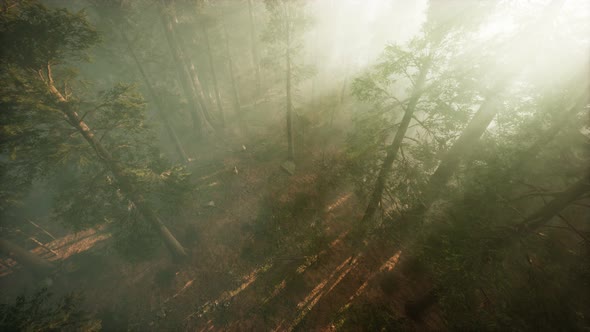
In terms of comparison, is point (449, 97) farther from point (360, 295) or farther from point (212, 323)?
point (212, 323)

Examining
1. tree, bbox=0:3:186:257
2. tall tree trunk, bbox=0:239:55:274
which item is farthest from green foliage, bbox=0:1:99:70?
tall tree trunk, bbox=0:239:55:274

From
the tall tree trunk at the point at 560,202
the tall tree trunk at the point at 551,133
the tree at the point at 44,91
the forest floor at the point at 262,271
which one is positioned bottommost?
the forest floor at the point at 262,271

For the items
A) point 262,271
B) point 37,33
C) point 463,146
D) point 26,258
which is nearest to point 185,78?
point 37,33

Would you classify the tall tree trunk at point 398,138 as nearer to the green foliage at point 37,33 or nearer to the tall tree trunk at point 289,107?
the tall tree trunk at point 289,107

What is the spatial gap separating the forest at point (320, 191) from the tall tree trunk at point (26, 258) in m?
0.08

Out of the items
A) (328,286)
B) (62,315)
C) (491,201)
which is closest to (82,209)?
(62,315)

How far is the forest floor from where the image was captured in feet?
29.7

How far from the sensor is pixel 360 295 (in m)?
9.16

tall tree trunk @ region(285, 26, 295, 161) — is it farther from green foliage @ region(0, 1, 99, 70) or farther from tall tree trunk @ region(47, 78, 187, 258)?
tall tree trunk @ region(47, 78, 187, 258)

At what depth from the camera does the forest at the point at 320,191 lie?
5.71m

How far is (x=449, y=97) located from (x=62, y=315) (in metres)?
13.7

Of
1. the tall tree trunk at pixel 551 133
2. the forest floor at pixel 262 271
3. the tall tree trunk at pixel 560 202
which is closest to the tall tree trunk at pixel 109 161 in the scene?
the forest floor at pixel 262 271

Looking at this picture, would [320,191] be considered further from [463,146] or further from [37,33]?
[37,33]

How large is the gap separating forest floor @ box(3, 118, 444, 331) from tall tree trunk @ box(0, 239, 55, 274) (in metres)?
1.01
